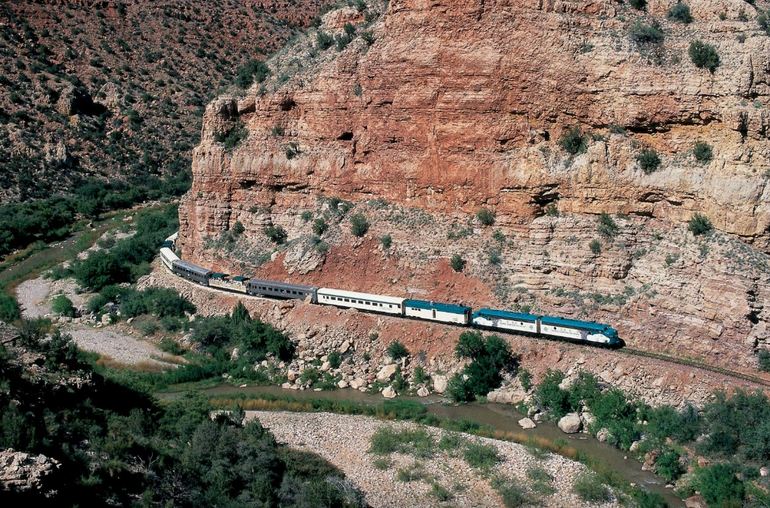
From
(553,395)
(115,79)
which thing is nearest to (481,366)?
(553,395)

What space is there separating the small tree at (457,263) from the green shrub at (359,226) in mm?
4554

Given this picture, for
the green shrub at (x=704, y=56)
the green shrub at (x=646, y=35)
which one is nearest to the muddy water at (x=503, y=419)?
the green shrub at (x=704, y=56)

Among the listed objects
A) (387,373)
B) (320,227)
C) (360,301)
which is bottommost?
(387,373)

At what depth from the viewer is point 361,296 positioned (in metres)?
32.3

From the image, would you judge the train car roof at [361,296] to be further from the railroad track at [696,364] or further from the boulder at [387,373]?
the railroad track at [696,364]

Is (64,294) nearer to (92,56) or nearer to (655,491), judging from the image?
(655,491)

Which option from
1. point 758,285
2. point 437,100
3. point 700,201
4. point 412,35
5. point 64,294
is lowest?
point 64,294

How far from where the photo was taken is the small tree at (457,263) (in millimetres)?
32000

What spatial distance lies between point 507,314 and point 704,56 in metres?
11.9

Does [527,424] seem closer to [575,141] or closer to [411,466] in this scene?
[411,466]

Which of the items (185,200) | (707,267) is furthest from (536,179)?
(185,200)

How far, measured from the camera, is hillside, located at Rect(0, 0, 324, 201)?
2328 inches

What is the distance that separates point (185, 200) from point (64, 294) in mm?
7886

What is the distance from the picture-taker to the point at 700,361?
26.8 metres
